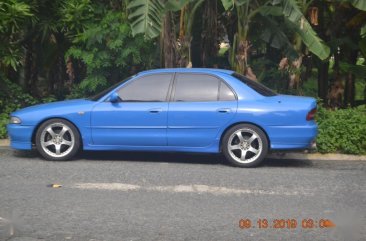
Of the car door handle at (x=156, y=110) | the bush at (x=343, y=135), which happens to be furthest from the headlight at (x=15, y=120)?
the bush at (x=343, y=135)

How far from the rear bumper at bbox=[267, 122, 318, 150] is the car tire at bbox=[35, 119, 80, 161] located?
292 cm

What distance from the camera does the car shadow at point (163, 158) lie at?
8828 mm

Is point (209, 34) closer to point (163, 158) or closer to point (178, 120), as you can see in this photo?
point (163, 158)

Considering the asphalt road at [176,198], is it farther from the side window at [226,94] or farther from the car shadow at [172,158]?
the side window at [226,94]

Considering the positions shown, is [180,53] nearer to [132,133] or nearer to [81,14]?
[81,14]

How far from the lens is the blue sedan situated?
27.1 ft

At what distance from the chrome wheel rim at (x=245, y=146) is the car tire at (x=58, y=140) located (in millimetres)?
2335

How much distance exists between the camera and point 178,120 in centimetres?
838

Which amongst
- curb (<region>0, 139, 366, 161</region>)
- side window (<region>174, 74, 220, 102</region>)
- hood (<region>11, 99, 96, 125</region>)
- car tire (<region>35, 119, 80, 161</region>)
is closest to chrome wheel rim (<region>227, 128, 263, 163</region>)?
side window (<region>174, 74, 220, 102</region>)

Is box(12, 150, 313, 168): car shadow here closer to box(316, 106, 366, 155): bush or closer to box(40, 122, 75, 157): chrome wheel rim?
box(40, 122, 75, 157): chrome wheel rim

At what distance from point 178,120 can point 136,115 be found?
2.06ft

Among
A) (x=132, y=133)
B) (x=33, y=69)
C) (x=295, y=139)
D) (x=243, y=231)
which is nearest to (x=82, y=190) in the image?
(x=132, y=133)

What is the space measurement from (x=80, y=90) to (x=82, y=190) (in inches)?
214

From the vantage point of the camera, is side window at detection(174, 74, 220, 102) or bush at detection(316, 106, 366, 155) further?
bush at detection(316, 106, 366, 155)
